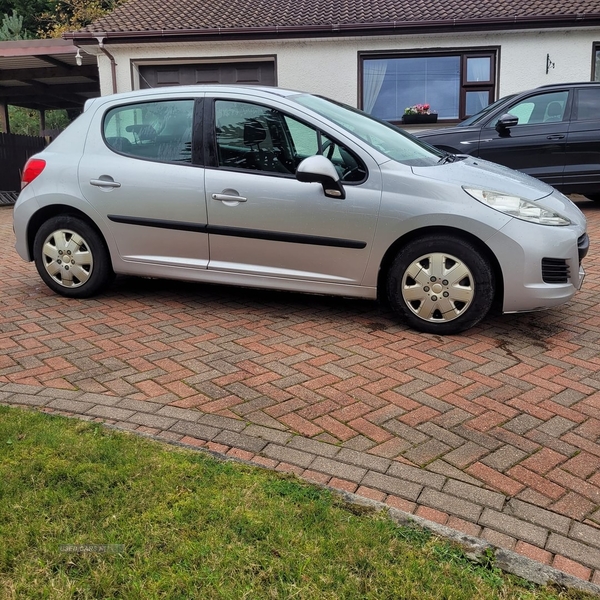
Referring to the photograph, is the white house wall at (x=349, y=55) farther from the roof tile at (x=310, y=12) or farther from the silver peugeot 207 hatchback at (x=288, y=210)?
the silver peugeot 207 hatchback at (x=288, y=210)

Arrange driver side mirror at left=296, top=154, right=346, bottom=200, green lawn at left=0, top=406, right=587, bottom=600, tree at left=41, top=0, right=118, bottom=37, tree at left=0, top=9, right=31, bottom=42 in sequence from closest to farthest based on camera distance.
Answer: green lawn at left=0, top=406, right=587, bottom=600
driver side mirror at left=296, top=154, right=346, bottom=200
tree at left=0, top=9, right=31, bottom=42
tree at left=41, top=0, right=118, bottom=37

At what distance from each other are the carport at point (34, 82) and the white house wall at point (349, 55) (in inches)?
61.6

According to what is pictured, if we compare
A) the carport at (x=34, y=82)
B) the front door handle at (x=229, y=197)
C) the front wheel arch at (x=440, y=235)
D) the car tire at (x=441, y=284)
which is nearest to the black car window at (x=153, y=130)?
the front door handle at (x=229, y=197)

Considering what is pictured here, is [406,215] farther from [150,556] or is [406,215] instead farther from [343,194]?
[150,556]

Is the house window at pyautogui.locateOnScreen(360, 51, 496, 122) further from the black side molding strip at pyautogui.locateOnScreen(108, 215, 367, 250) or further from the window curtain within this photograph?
the black side molding strip at pyautogui.locateOnScreen(108, 215, 367, 250)

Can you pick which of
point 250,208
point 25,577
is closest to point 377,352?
point 250,208

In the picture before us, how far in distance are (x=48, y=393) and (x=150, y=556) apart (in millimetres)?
1674

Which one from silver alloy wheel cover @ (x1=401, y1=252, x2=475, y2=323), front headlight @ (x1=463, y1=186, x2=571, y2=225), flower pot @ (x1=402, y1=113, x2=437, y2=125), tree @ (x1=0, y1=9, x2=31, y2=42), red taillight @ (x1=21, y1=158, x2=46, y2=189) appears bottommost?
silver alloy wheel cover @ (x1=401, y1=252, x2=475, y2=323)

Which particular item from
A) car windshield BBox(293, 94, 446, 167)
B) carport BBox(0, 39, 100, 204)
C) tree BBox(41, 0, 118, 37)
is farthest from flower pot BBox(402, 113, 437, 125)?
tree BBox(41, 0, 118, 37)

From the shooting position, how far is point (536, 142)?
31.3ft

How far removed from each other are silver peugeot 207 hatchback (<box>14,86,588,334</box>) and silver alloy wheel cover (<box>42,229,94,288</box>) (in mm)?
11

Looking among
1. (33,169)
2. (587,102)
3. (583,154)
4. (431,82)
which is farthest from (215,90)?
(431,82)

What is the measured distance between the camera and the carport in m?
14.5

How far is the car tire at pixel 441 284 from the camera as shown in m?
4.30
